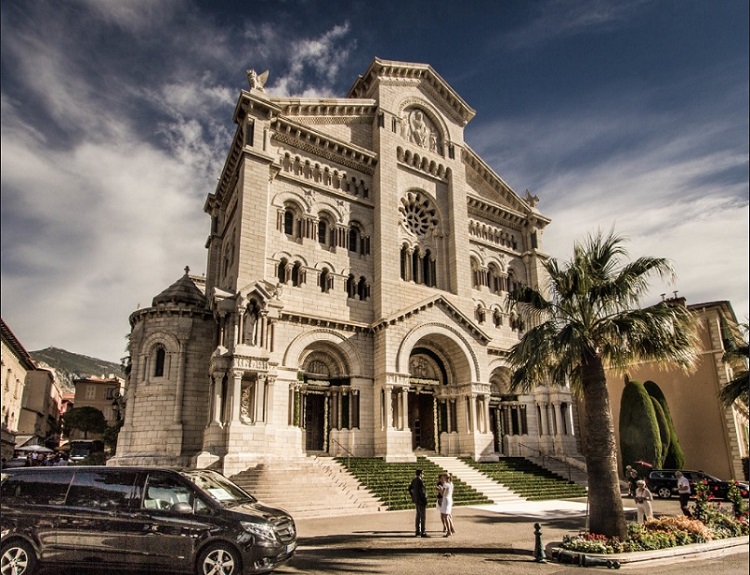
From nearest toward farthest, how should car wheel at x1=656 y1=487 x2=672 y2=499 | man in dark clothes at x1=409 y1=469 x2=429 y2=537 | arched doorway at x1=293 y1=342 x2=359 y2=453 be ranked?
man in dark clothes at x1=409 y1=469 x2=429 y2=537, car wheel at x1=656 y1=487 x2=672 y2=499, arched doorway at x1=293 y1=342 x2=359 y2=453

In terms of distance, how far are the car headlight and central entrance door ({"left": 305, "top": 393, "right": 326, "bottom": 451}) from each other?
58.3ft

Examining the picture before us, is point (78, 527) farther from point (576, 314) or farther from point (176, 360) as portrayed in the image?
point (176, 360)

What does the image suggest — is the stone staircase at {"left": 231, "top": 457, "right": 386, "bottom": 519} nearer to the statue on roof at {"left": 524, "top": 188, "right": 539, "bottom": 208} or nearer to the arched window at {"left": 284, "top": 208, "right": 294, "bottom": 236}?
the arched window at {"left": 284, "top": 208, "right": 294, "bottom": 236}

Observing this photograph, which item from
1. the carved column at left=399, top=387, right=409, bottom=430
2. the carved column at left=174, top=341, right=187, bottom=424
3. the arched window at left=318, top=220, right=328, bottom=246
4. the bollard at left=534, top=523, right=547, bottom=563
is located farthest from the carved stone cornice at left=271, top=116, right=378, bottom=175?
the bollard at left=534, top=523, right=547, bottom=563

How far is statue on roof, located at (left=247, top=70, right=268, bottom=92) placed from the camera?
92.7ft

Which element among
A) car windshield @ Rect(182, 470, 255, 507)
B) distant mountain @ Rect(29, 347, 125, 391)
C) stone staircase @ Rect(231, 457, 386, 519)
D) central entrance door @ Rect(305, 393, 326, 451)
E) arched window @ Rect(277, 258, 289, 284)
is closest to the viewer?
car windshield @ Rect(182, 470, 255, 507)

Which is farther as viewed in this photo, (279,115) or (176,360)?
(279,115)

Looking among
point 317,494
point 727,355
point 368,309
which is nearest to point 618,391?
point 727,355

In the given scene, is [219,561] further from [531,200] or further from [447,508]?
[531,200]

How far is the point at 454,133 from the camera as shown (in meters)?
36.6

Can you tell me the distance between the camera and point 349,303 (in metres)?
29.1

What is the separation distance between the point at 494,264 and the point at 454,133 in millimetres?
9178

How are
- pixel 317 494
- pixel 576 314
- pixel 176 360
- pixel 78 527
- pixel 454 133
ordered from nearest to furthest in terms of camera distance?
pixel 78 527 < pixel 576 314 < pixel 317 494 < pixel 176 360 < pixel 454 133

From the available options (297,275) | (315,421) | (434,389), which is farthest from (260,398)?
(434,389)
